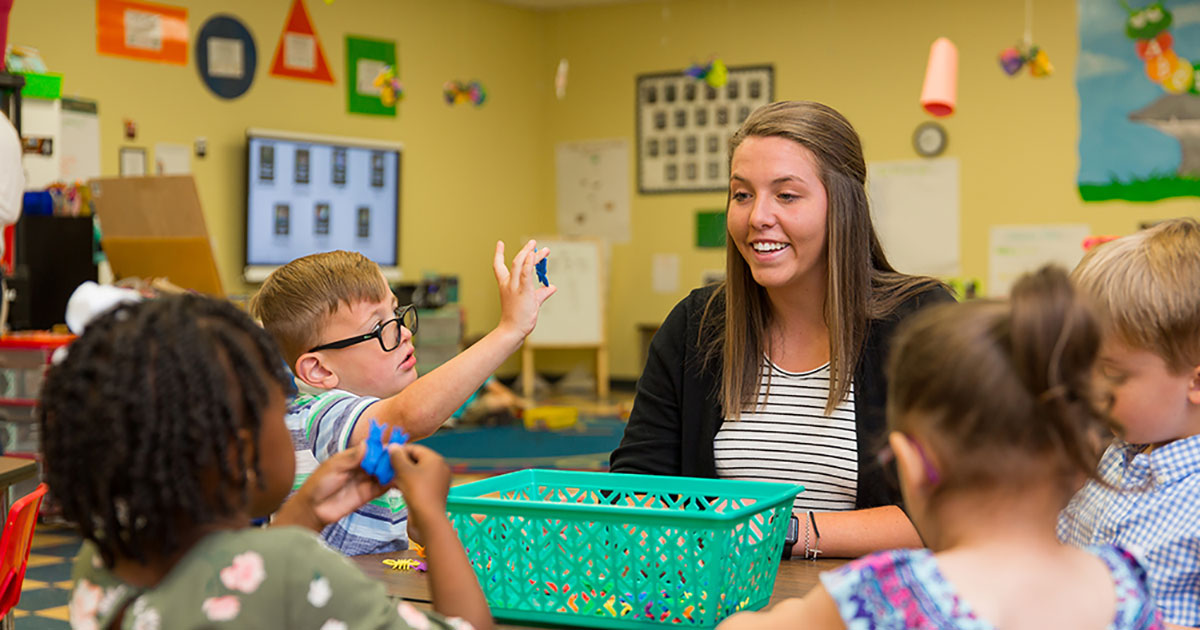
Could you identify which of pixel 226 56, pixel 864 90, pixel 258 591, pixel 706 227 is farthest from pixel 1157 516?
pixel 706 227

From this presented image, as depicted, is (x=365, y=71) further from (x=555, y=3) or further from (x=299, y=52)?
(x=555, y=3)

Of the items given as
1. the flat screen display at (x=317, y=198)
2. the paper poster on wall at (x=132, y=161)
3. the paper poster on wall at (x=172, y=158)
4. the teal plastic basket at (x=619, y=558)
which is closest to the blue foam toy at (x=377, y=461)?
the teal plastic basket at (x=619, y=558)

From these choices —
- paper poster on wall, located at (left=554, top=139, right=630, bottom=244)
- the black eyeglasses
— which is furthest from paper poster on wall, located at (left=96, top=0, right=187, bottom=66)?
the black eyeglasses

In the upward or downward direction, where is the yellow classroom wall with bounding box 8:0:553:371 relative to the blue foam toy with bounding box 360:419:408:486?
upward

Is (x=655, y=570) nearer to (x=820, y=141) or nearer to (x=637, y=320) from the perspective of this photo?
(x=820, y=141)

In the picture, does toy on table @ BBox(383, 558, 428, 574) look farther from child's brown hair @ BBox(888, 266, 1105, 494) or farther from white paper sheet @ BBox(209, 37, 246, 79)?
white paper sheet @ BBox(209, 37, 246, 79)

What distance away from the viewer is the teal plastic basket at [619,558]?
1134mm

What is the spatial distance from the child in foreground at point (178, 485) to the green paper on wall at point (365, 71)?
729 cm

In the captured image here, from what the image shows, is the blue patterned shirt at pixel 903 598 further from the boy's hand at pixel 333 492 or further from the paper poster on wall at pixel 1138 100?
the paper poster on wall at pixel 1138 100

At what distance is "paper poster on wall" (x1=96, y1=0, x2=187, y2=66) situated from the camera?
6.63 m

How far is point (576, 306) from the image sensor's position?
29.5 ft

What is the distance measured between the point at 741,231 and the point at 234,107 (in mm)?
5956

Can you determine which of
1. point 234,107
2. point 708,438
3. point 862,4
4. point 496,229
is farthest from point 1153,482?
point 496,229

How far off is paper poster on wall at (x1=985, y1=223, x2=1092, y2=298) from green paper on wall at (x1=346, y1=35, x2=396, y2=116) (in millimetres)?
4012
